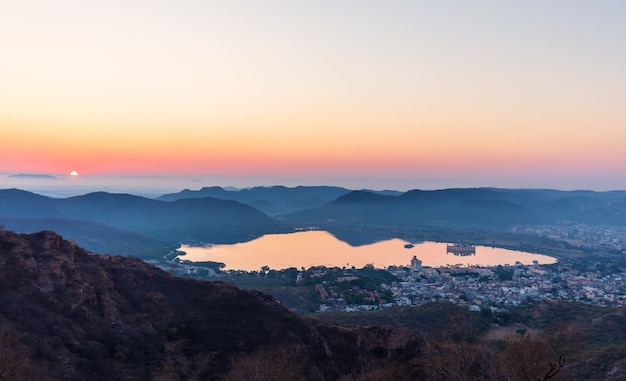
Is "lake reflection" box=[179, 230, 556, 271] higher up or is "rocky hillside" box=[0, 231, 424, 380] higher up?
"rocky hillside" box=[0, 231, 424, 380]

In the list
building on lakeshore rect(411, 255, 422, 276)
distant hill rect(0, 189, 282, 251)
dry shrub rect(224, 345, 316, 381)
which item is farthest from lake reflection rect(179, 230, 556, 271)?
dry shrub rect(224, 345, 316, 381)

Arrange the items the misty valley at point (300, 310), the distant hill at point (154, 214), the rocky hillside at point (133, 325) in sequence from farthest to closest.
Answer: the distant hill at point (154, 214) → the rocky hillside at point (133, 325) → the misty valley at point (300, 310)

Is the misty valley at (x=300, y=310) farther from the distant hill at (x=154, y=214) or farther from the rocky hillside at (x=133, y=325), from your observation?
the distant hill at (x=154, y=214)

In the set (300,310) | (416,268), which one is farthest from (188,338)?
(416,268)

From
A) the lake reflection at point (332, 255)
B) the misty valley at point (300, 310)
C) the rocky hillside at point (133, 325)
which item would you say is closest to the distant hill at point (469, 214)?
the lake reflection at point (332, 255)

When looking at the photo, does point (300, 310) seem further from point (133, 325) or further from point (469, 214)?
point (469, 214)

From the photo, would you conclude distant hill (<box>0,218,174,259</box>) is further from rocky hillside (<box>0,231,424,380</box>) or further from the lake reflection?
rocky hillside (<box>0,231,424,380</box>)
